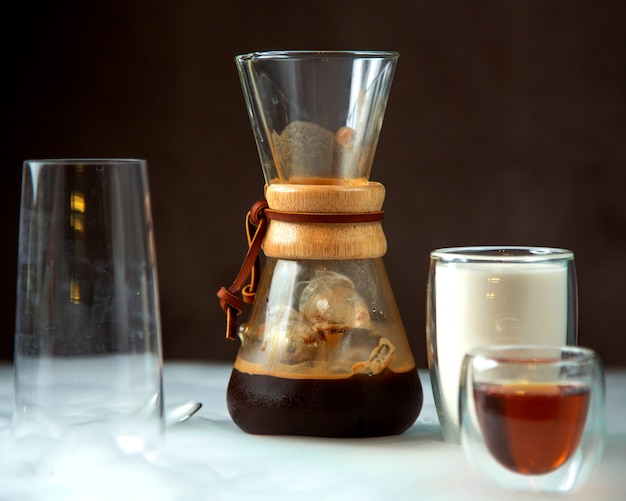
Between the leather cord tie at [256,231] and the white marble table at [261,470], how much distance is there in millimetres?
102

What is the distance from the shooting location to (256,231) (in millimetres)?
898

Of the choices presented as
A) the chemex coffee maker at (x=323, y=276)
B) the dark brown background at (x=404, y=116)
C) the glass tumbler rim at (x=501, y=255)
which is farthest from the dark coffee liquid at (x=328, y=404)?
the dark brown background at (x=404, y=116)

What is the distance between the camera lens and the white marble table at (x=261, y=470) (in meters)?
0.70

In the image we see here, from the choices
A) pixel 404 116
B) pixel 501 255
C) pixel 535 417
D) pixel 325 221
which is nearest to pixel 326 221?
pixel 325 221

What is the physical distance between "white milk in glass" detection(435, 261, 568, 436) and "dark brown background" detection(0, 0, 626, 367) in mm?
865

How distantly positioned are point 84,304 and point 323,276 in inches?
8.5

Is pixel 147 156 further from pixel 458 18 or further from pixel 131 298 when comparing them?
pixel 131 298

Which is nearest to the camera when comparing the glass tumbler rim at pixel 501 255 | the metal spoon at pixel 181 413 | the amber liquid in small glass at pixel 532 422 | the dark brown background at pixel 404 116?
the amber liquid in small glass at pixel 532 422

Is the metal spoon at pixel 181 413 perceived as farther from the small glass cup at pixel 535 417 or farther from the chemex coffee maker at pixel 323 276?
the small glass cup at pixel 535 417

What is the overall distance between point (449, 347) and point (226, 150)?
0.96 meters

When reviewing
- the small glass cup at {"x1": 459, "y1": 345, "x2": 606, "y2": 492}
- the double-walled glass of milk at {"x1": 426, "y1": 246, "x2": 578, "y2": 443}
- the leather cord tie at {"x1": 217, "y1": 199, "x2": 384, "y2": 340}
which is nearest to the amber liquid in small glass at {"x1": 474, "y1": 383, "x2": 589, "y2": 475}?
the small glass cup at {"x1": 459, "y1": 345, "x2": 606, "y2": 492}

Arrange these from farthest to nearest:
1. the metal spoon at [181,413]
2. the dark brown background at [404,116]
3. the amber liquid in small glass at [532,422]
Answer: the dark brown background at [404,116]
the metal spoon at [181,413]
the amber liquid in small glass at [532,422]

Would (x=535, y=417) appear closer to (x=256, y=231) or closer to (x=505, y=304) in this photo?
(x=505, y=304)

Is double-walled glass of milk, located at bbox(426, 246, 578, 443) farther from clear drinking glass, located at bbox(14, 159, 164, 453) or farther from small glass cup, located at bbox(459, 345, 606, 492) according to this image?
clear drinking glass, located at bbox(14, 159, 164, 453)
